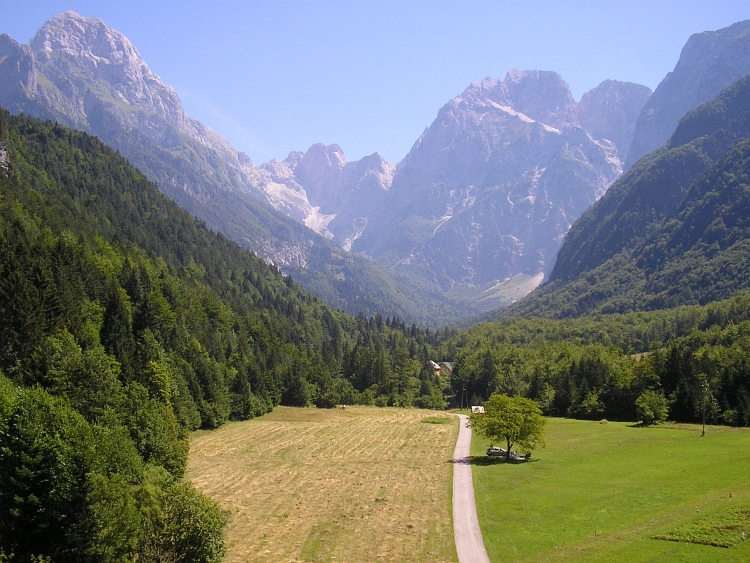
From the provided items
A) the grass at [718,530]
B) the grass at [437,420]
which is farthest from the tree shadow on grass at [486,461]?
the grass at [437,420]

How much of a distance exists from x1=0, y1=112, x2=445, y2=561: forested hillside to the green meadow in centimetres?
2418

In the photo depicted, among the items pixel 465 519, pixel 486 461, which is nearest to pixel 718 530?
pixel 465 519

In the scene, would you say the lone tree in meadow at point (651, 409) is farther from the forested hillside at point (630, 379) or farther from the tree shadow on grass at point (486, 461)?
the tree shadow on grass at point (486, 461)

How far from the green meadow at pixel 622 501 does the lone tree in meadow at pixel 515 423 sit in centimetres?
302

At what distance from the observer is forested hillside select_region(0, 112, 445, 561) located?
3409 cm

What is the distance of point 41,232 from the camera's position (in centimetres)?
10788

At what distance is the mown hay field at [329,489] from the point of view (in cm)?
4253

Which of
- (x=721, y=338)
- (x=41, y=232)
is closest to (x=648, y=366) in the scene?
(x=721, y=338)

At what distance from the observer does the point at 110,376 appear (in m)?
62.7

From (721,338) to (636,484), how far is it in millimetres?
115048

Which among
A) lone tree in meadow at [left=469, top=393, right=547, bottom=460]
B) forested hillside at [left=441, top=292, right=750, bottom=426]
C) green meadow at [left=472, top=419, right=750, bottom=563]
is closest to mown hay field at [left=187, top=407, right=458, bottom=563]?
green meadow at [left=472, top=419, right=750, bottom=563]

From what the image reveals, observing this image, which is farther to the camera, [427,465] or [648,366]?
[648,366]

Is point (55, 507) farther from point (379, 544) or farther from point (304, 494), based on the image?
Result: point (304, 494)

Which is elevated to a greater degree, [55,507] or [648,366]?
[648,366]
